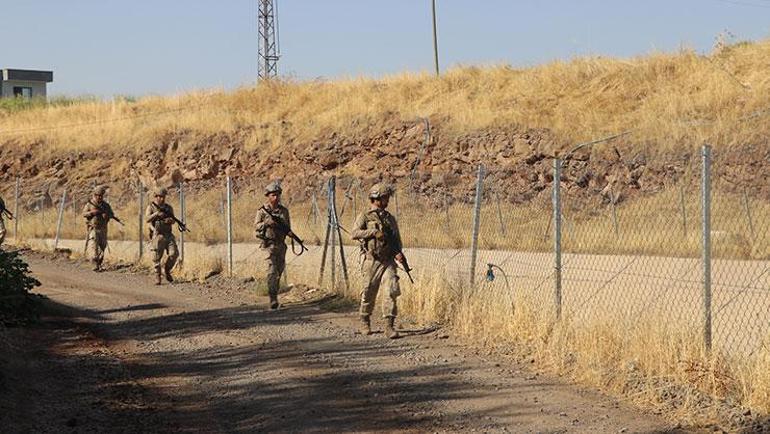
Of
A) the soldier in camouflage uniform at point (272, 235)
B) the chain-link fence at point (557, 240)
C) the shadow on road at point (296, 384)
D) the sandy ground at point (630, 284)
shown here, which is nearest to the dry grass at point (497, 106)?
the chain-link fence at point (557, 240)

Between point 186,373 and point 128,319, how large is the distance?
13.0ft

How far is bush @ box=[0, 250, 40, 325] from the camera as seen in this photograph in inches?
469

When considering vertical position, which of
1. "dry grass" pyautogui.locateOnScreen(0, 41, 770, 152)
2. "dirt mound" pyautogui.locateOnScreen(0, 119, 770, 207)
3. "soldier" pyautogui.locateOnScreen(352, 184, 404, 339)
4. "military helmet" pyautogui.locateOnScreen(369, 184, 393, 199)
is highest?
"dry grass" pyautogui.locateOnScreen(0, 41, 770, 152)

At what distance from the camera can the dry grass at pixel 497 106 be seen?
29250 millimetres

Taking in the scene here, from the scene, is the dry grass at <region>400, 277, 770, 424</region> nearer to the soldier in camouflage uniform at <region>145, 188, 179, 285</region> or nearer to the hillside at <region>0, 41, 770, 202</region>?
the soldier in camouflage uniform at <region>145, 188, 179, 285</region>

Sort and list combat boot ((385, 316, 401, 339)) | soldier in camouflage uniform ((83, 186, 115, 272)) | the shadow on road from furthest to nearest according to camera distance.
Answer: soldier in camouflage uniform ((83, 186, 115, 272))
combat boot ((385, 316, 401, 339))
the shadow on road

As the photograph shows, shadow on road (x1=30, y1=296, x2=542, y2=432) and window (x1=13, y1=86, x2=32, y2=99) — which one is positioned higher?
window (x1=13, y1=86, x2=32, y2=99)

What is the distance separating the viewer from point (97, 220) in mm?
19812

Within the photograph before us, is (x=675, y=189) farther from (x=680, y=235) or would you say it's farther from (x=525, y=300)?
(x=525, y=300)

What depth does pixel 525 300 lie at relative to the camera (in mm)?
10211

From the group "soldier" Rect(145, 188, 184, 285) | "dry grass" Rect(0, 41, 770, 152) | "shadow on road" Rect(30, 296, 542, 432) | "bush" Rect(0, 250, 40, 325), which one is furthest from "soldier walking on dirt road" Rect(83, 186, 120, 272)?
"dry grass" Rect(0, 41, 770, 152)

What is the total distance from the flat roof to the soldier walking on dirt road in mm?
60949

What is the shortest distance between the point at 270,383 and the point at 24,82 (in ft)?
249

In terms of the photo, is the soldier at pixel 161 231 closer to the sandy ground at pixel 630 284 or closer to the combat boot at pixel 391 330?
the sandy ground at pixel 630 284
